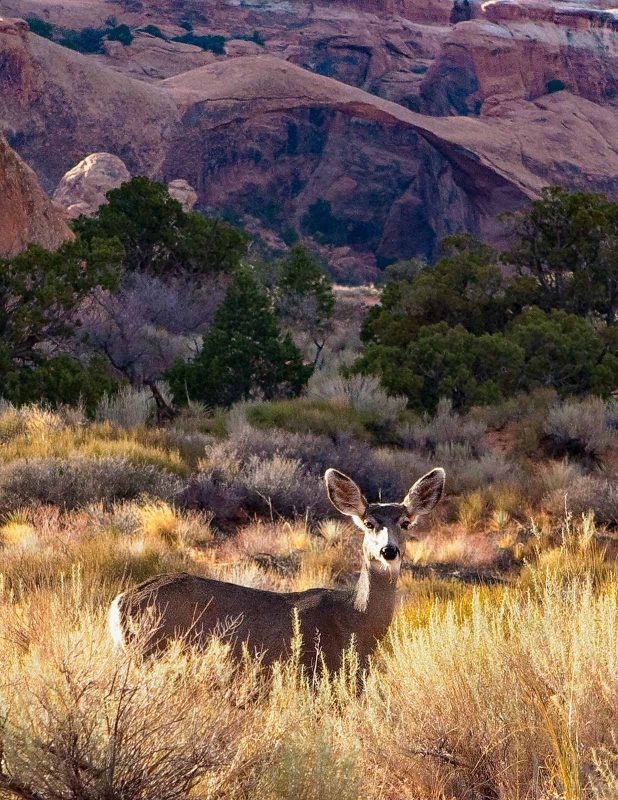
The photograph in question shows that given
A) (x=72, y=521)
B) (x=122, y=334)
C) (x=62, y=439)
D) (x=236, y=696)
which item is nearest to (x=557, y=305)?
(x=122, y=334)

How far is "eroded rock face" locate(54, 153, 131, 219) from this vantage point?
140 feet

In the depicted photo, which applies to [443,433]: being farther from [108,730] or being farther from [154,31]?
[154,31]

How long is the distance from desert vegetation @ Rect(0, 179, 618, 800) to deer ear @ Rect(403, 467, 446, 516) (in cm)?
57

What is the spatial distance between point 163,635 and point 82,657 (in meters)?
0.84

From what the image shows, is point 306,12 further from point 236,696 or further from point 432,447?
point 236,696

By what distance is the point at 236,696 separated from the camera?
3.85 m

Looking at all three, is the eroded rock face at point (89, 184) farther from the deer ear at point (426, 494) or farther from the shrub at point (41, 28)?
the deer ear at point (426, 494)

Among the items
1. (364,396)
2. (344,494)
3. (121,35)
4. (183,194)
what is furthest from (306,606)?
(121,35)

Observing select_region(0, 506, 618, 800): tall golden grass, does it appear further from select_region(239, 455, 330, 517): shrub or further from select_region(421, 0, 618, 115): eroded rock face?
select_region(421, 0, 618, 115): eroded rock face

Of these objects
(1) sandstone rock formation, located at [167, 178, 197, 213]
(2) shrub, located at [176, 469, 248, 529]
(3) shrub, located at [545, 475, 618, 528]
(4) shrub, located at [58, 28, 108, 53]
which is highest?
(4) shrub, located at [58, 28, 108, 53]

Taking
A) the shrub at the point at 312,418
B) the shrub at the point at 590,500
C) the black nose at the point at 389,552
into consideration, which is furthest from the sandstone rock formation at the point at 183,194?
the black nose at the point at 389,552

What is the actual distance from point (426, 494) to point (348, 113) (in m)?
56.6

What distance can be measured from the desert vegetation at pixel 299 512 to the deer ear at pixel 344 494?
27.5 inches

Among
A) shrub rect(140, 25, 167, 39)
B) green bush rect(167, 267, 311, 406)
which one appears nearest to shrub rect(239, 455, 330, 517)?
green bush rect(167, 267, 311, 406)
